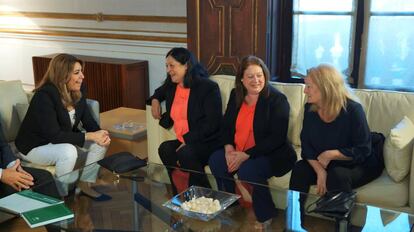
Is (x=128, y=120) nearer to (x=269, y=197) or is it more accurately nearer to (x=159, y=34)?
(x=159, y=34)

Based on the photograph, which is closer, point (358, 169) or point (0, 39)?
point (358, 169)

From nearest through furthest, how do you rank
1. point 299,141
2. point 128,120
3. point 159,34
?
point 299,141 → point 128,120 → point 159,34

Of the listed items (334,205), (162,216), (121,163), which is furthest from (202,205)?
(121,163)

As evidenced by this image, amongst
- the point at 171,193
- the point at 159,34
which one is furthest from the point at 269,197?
the point at 159,34

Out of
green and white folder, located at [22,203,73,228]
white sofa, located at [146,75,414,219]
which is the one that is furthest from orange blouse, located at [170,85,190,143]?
green and white folder, located at [22,203,73,228]

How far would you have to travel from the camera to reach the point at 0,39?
5516 mm

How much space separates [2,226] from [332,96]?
173 cm

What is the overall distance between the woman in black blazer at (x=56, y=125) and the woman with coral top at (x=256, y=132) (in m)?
0.74

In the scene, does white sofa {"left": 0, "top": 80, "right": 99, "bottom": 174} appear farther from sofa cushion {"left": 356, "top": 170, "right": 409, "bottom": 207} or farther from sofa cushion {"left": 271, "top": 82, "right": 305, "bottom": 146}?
sofa cushion {"left": 356, "top": 170, "right": 409, "bottom": 207}

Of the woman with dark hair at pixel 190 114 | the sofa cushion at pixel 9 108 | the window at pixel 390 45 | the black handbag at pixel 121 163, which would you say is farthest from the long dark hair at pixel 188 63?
the window at pixel 390 45

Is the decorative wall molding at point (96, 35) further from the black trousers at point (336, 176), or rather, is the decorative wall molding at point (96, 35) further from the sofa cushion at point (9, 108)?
the black trousers at point (336, 176)

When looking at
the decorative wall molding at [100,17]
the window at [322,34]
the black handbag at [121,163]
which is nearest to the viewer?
the black handbag at [121,163]

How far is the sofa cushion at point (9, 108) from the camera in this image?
2738mm

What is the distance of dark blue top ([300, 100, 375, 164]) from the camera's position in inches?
84.2
